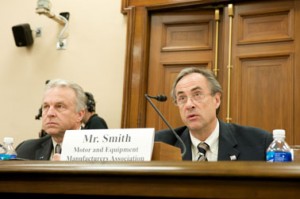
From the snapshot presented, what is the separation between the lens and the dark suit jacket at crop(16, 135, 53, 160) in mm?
2346

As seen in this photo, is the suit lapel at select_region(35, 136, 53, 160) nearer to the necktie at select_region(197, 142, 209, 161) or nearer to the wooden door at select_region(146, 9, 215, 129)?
the necktie at select_region(197, 142, 209, 161)

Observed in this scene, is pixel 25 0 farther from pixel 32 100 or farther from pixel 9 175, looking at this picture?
pixel 9 175

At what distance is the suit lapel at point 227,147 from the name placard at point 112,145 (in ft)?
3.17

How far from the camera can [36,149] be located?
2414 millimetres

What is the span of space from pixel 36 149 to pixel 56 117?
20 centimetres

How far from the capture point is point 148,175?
2.85 feet

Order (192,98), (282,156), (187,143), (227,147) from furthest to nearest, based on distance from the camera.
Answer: (192,98), (187,143), (227,147), (282,156)

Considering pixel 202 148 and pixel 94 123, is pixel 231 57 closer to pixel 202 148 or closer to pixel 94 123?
pixel 94 123

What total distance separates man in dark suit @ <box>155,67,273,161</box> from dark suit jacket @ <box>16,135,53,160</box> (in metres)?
0.58

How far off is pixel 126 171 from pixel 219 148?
1.30 metres

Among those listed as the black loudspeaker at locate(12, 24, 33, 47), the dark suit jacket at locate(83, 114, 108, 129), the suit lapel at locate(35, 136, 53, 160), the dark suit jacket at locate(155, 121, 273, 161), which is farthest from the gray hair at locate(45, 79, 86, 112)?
the black loudspeaker at locate(12, 24, 33, 47)

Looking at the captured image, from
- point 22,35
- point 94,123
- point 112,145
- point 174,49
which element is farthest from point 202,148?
point 22,35

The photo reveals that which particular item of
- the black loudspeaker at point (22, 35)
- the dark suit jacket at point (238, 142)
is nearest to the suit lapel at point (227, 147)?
the dark suit jacket at point (238, 142)

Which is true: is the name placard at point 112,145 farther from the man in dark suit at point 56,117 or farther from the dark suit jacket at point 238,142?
the man in dark suit at point 56,117
